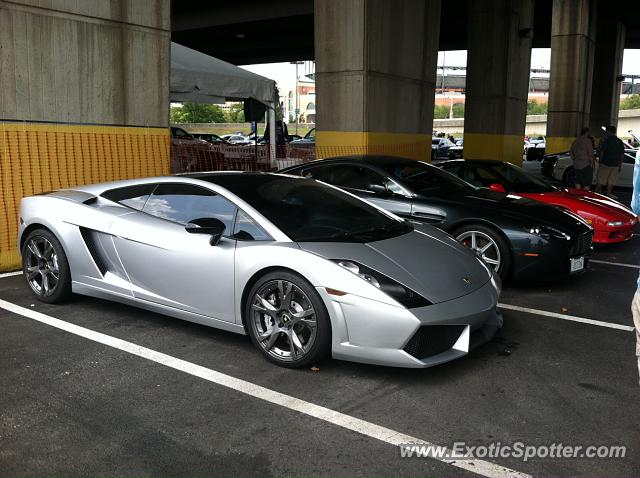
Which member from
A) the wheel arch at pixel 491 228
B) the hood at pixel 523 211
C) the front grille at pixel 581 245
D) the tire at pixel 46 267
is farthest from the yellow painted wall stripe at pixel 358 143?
the tire at pixel 46 267

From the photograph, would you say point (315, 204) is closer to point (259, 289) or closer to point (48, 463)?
point (259, 289)

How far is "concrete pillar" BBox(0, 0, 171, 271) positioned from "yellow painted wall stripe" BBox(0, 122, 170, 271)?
0.04 ft

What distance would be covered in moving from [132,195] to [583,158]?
1162cm

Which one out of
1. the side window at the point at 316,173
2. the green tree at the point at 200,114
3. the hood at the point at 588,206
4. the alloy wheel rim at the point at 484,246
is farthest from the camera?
the green tree at the point at 200,114

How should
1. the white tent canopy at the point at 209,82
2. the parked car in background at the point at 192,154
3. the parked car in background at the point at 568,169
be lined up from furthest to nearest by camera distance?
the parked car in background at the point at 568,169 → the parked car in background at the point at 192,154 → the white tent canopy at the point at 209,82

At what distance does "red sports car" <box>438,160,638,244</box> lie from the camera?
8.46 meters

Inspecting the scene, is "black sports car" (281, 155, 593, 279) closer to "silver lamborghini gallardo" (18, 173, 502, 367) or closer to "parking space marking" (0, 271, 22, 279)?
"silver lamborghini gallardo" (18, 173, 502, 367)

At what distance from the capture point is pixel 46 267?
5648 mm

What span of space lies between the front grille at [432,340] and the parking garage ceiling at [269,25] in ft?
78.9

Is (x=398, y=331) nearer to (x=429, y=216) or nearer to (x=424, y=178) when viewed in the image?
(x=429, y=216)

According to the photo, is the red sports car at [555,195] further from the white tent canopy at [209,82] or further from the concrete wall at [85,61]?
the white tent canopy at [209,82]

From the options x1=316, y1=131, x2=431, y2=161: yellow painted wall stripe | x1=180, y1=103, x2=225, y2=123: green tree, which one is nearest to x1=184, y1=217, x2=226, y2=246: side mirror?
x1=316, y1=131, x2=431, y2=161: yellow painted wall stripe

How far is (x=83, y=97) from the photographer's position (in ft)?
26.2

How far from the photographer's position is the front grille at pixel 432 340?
3.87 metres
